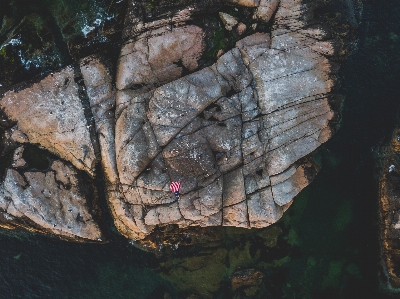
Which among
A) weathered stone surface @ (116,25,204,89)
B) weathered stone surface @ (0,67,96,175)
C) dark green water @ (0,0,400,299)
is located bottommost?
dark green water @ (0,0,400,299)

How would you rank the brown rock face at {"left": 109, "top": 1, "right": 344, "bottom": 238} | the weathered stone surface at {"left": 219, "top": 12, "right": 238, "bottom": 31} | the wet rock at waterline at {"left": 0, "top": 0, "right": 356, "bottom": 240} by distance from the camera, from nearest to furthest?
the brown rock face at {"left": 109, "top": 1, "right": 344, "bottom": 238} < the wet rock at waterline at {"left": 0, "top": 0, "right": 356, "bottom": 240} < the weathered stone surface at {"left": 219, "top": 12, "right": 238, "bottom": 31}

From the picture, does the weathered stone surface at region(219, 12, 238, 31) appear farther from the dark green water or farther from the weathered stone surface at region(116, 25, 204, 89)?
the dark green water

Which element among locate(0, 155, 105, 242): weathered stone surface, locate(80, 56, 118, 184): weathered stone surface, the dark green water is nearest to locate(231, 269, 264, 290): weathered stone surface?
the dark green water

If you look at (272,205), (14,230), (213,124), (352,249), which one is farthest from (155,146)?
(352,249)

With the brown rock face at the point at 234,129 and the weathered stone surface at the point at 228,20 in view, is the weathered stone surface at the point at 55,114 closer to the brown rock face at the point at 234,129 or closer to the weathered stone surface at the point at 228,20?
the brown rock face at the point at 234,129

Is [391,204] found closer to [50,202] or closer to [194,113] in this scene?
[194,113]

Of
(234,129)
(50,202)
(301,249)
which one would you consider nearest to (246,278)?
(301,249)

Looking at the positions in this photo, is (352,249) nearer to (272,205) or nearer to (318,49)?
(272,205)
